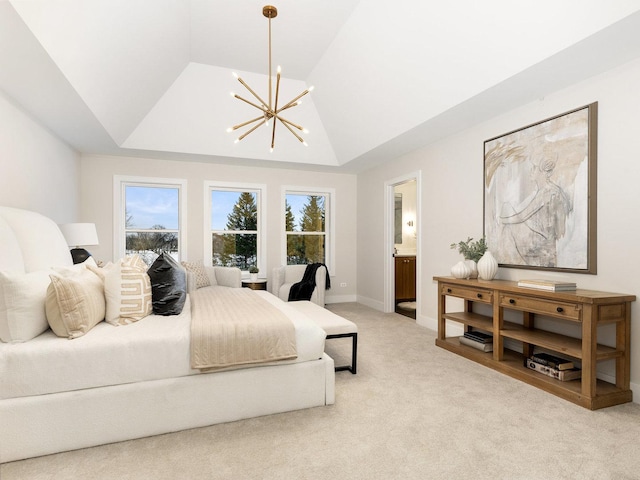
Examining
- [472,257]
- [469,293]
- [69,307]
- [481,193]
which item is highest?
[481,193]

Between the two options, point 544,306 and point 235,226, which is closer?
point 544,306

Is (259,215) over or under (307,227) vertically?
over

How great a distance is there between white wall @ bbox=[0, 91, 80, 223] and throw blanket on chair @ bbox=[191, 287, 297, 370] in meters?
2.20

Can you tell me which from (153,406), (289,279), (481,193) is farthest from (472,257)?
(153,406)

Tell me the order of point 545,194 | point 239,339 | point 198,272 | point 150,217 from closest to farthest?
point 239,339 → point 545,194 → point 198,272 → point 150,217

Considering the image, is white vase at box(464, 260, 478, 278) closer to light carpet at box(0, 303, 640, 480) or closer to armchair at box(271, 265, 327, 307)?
light carpet at box(0, 303, 640, 480)

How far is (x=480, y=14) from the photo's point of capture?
8.87 ft

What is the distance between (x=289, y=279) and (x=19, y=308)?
3.94 m

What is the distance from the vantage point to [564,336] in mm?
2955

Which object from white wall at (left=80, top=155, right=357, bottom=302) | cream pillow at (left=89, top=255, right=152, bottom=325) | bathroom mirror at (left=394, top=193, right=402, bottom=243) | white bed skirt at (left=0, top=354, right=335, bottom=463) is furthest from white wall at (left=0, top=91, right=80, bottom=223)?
bathroom mirror at (left=394, top=193, right=402, bottom=243)

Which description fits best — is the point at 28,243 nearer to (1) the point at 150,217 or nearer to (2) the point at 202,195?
(1) the point at 150,217

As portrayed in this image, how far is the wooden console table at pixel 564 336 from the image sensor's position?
2.43 m

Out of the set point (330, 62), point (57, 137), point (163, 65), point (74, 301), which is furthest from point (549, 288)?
point (57, 137)

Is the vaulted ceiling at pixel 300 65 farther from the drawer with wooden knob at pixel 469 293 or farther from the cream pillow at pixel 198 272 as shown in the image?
the drawer with wooden knob at pixel 469 293
